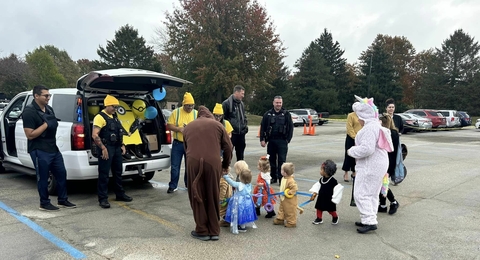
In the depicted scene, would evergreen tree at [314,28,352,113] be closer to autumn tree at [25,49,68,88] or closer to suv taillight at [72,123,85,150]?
autumn tree at [25,49,68,88]

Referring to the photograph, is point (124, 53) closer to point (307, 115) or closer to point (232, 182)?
point (307, 115)

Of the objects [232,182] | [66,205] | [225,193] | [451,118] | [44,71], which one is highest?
[44,71]

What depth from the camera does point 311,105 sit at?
163ft

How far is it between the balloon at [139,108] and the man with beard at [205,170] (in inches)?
110

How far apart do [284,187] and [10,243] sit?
10.7ft

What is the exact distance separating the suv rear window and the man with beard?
103 inches

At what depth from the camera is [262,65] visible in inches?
1406

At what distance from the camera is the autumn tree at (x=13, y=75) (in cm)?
4631

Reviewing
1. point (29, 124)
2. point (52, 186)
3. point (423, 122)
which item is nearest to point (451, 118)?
point (423, 122)

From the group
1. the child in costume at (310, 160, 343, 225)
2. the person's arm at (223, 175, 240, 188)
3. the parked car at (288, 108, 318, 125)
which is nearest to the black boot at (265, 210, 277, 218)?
the child in costume at (310, 160, 343, 225)

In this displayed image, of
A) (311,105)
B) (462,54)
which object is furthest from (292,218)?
(462,54)

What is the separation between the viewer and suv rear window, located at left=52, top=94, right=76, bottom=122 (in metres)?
5.84

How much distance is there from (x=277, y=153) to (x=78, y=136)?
3638mm

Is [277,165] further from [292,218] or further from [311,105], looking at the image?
[311,105]
